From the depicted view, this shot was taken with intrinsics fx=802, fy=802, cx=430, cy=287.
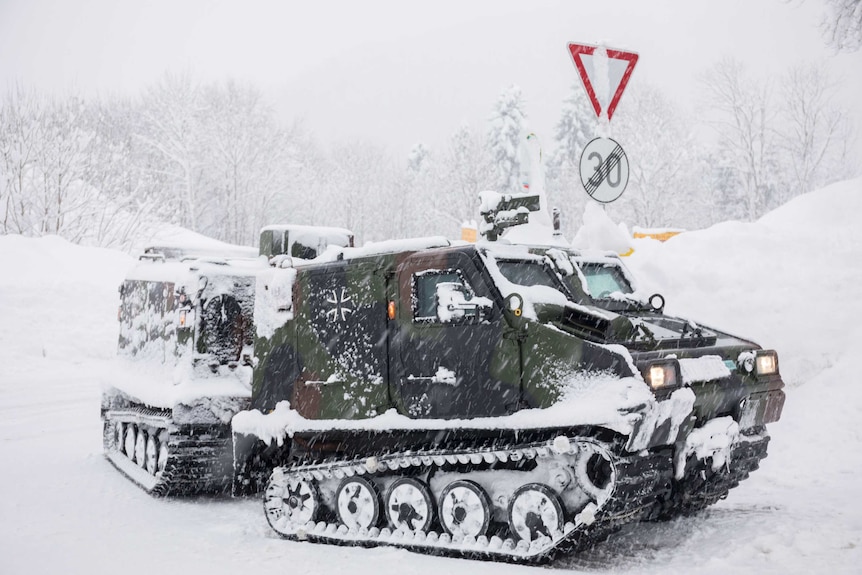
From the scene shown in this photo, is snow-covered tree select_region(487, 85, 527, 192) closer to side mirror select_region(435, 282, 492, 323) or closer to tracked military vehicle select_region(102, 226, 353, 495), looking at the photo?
tracked military vehicle select_region(102, 226, 353, 495)

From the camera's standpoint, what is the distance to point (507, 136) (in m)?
50.1

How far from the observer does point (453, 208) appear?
151ft

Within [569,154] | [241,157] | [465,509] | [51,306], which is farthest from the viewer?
[569,154]

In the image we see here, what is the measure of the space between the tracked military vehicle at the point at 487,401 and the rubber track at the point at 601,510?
0.05 feet

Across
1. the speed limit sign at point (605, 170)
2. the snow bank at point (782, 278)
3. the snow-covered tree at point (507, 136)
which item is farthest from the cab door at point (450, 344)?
the snow-covered tree at point (507, 136)

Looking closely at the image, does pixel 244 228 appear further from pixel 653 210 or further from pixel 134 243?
pixel 653 210

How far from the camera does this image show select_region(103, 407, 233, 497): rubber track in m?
8.05

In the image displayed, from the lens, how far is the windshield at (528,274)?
6.38 metres

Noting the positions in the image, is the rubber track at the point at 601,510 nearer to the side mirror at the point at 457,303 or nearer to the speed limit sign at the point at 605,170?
the side mirror at the point at 457,303

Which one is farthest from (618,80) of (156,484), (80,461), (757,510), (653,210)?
(653,210)

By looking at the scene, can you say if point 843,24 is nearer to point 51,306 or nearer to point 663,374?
point 663,374

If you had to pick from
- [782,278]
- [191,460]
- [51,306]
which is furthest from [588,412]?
[51,306]

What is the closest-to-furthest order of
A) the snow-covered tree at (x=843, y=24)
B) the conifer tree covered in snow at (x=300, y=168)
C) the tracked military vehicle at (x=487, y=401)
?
the tracked military vehicle at (x=487, y=401) < the snow-covered tree at (x=843, y=24) < the conifer tree covered in snow at (x=300, y=168)

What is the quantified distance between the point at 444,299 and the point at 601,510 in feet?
6.16
